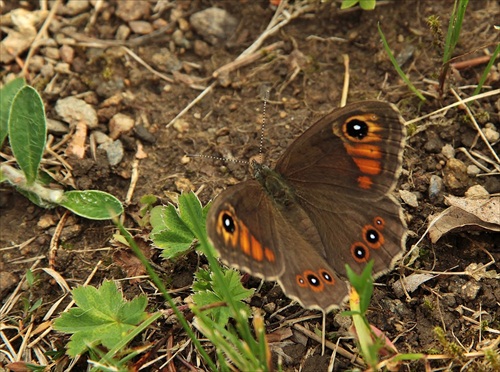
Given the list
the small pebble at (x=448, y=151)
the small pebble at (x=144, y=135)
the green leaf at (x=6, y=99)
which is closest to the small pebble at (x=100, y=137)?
the small pebble at (x=144, y=135)

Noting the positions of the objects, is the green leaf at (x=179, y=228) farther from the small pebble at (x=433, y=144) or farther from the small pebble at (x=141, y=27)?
the small pebble at (x=141, y=27)

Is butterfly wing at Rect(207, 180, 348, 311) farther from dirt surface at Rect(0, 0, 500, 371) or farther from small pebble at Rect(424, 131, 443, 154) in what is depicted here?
small pebble at Rect(424, 131, 443, 154)

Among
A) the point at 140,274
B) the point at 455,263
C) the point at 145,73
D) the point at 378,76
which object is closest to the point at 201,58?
the point at 145,73

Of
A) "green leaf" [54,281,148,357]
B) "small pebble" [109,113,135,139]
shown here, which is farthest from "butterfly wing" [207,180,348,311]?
"small pebble" [109,113,135,139]

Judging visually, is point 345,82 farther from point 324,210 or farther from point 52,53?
point 52,53

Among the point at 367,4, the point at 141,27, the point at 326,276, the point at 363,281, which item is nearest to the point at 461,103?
the point at 367,4

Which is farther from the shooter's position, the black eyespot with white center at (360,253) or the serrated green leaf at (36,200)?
the serrated green leaf at (36,200)
